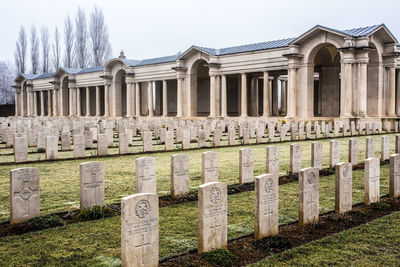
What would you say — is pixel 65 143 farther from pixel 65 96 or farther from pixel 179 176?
pixel 65 96

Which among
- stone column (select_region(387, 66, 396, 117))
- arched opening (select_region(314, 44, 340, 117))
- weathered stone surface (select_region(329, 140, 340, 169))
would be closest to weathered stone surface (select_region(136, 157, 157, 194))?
weathered stone surface (select_region(329, 140, 340, 169))

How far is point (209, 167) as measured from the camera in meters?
7.73

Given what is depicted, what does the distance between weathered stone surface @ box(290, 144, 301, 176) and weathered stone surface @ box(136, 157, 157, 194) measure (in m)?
3.78

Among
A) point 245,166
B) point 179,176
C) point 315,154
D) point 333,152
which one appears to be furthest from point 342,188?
point 333,152

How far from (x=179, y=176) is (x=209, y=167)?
2.07 feet

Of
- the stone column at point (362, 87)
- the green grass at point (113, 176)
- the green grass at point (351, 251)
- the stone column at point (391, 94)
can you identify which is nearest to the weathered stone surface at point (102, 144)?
the green grass at point (113, 176)

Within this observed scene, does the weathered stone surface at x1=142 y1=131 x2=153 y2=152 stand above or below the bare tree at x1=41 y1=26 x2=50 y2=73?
below

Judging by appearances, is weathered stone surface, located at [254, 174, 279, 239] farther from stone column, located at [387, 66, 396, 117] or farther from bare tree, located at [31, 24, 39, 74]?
bare tree, located at [31, 24, 39, 74]

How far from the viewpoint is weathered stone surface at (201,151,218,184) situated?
301 inches

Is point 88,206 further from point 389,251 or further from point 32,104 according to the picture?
point 32,104

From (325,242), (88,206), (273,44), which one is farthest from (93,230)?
(273,44)

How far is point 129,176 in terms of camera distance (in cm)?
938

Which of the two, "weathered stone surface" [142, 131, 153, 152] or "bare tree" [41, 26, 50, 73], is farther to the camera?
"bare tree" [41, 26, 50, 73]

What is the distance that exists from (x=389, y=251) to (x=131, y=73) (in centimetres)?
4192
